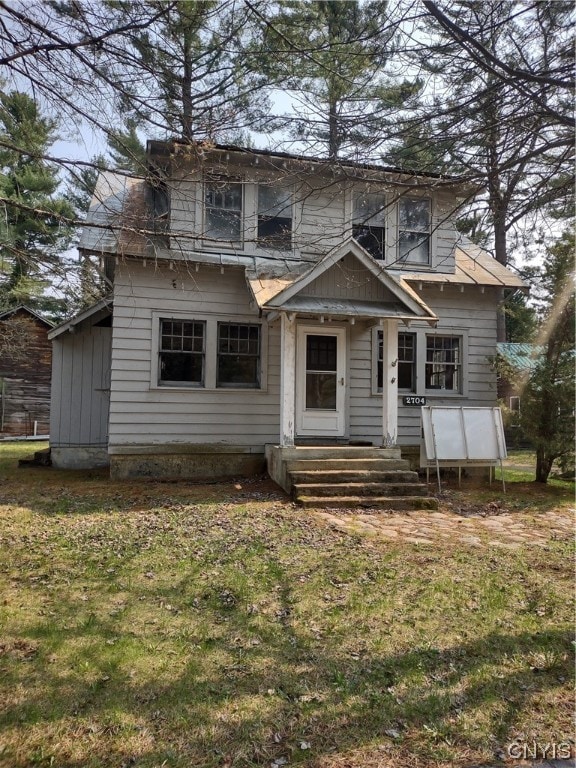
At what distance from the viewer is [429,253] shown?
35.5 feet

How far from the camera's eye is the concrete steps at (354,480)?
7.34 metres

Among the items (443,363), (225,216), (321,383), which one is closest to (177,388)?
(321,383)

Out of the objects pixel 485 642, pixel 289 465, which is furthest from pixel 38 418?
pixel 485 642

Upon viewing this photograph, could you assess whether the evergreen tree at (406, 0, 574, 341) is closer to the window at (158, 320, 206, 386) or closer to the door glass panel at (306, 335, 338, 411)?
the door glass panel at (306, 335, 338, 411)

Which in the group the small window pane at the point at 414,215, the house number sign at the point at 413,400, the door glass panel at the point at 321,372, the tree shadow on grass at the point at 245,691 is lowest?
the tree shadow on grass at the point at 245,691

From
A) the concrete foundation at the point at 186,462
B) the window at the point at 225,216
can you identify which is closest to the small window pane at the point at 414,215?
the window at the point at 225,216

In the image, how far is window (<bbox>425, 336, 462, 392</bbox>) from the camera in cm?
1090

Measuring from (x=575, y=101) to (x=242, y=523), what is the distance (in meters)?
5.48

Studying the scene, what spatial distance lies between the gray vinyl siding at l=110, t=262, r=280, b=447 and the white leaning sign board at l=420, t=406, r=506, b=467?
3.02 m

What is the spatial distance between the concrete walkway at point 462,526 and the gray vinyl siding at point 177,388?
346 cm

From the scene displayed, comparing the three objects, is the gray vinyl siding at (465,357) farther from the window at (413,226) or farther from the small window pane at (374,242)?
the small window pane at (374,242)

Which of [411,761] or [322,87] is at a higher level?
[322,87]

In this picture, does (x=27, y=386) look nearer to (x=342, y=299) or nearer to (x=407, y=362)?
(x=407, y=362)

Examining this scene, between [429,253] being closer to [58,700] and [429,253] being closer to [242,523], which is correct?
[242,523]
